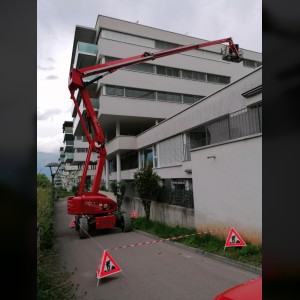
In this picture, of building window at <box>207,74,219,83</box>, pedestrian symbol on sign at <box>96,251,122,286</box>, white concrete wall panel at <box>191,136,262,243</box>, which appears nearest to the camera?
pedestrian symbol on sign at <box>96,251,122,286</box>

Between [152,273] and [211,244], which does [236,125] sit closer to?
[211,244]

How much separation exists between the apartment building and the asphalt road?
189 inches

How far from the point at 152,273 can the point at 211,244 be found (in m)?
3.11

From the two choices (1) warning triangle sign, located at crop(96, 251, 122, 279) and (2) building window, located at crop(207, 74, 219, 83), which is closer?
(1) warning triangle sign, located at crop(96, 251, 122, 279)

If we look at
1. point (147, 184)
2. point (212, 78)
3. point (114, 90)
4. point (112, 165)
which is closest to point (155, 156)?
point (147, 184)

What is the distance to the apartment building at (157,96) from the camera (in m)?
17.8

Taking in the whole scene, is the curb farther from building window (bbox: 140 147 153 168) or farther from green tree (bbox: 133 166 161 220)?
building window (bbox: 140 147 153 168)

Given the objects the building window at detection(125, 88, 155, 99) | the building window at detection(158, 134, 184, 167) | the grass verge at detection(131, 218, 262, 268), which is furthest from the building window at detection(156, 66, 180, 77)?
the grass verge at detection(131, 218, 262, 268)

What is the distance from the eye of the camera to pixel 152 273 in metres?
8.29

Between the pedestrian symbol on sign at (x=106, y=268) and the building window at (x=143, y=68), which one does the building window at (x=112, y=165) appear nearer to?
the building window at (x=143, y=68)

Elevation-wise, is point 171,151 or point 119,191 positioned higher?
point 171,151

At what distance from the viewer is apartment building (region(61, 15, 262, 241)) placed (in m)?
17.8
